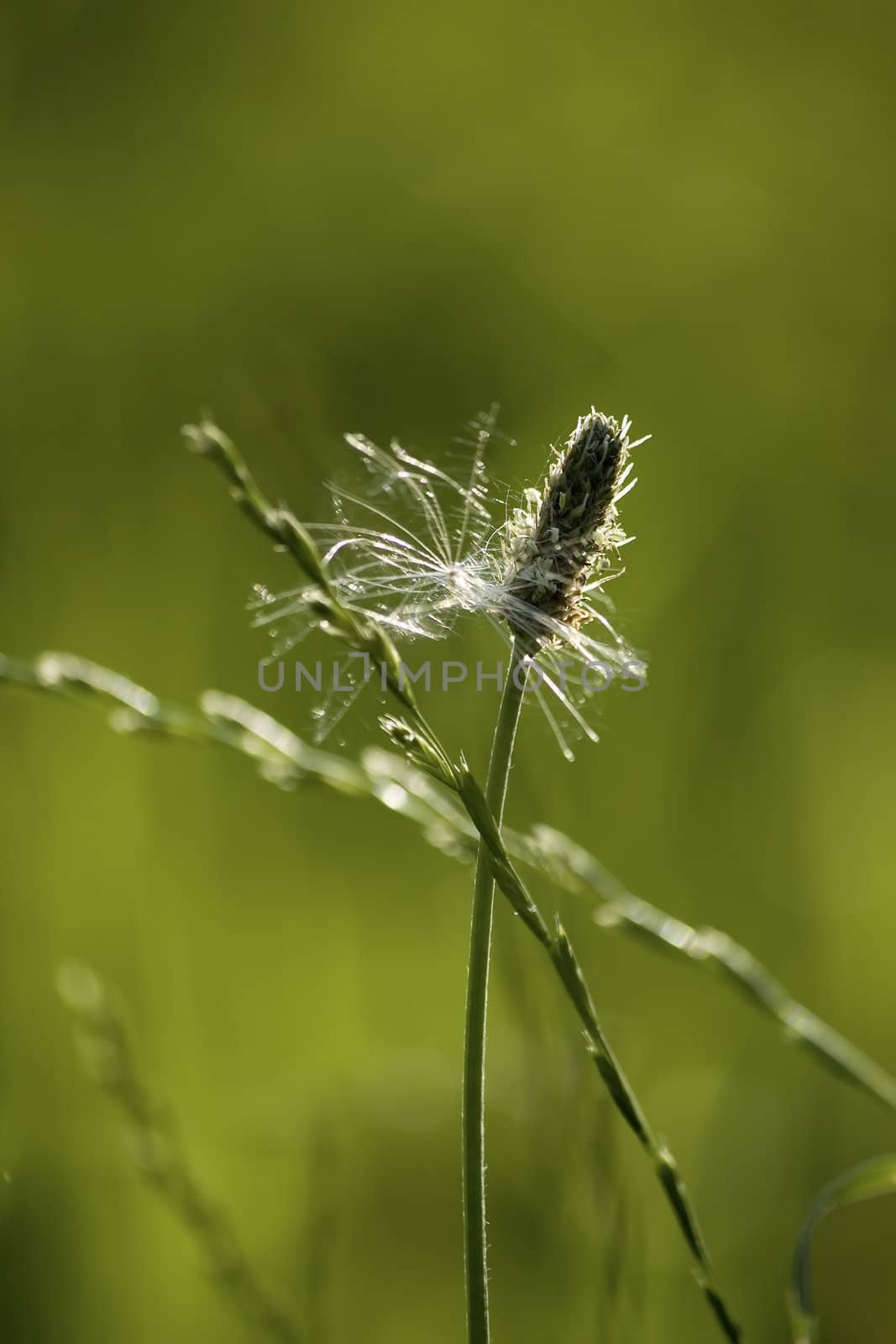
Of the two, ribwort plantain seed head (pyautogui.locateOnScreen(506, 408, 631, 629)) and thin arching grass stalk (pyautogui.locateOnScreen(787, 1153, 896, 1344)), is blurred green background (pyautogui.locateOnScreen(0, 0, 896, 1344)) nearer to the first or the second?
thin arching grass stalk (pyautogui.locateOnScreen(787, 1153, 896, 1344))

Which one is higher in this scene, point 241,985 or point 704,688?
point 704,688

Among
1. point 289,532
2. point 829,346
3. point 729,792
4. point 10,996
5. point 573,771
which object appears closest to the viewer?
point 289,532

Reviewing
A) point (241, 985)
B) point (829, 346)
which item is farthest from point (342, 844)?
point (829, 346)

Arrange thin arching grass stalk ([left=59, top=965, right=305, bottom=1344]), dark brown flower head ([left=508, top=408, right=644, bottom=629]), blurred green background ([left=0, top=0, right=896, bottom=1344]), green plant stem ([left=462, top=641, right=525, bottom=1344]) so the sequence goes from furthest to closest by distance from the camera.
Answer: blurred green background ([left=0, top=0, right=896, bottom=1344])
thin arching grass stalk ([left=59, top=965, right=305, bottom=1344])
dark brown flower head ([left=508, top=408, right=644, bottom=629])
green plant stem ([left=462, top=641, right=525, bottom=1344])

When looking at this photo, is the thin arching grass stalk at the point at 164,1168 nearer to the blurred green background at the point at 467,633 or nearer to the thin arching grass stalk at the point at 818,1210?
the blurred green background at the point at 467,633

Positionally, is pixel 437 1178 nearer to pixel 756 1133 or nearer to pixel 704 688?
pixel 756 1133

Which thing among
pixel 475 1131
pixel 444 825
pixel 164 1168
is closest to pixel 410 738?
pixel 475 1131

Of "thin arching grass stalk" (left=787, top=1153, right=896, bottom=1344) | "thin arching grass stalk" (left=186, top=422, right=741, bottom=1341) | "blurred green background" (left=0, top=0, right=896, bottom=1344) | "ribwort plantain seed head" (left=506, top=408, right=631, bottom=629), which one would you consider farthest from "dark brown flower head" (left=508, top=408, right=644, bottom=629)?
"blurred green background" (left=0, top=0, right=896, bottom=1344)
